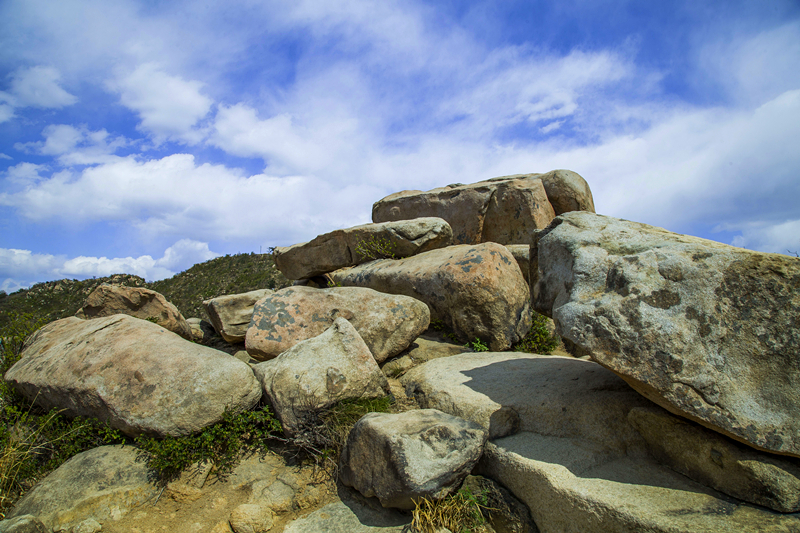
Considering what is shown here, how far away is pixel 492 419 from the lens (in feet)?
12.9

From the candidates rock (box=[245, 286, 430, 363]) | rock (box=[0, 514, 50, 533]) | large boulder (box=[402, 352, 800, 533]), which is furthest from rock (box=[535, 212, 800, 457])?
rock (box=[0, 514, 50, 533])

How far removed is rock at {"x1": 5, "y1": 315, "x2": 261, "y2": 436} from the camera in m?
4.11

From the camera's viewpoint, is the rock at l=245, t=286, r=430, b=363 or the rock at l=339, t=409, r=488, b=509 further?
the rock at l=245, t=286, r=430, b=363

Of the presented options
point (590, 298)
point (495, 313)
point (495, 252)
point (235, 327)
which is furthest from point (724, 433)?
point (235, 327)

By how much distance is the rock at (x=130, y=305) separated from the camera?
692 centimetres

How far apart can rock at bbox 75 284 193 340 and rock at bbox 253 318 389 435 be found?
10.2 ft

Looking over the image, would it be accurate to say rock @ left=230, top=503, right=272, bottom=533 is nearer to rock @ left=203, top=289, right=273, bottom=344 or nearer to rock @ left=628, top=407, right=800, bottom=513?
rock @ left=628, top=407, right=800, bottom=513

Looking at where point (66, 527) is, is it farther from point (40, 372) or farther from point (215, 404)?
point (40, 372)

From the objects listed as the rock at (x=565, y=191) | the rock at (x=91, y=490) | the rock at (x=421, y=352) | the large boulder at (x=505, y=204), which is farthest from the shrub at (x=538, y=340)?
the rock at (x=91, y=490)

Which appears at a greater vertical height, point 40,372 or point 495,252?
point 495,252

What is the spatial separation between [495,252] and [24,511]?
19.6ft

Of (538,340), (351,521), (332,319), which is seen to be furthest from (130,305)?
(538,340)

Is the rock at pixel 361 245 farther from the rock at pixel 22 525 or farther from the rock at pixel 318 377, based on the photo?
the rock at pixel 22 525

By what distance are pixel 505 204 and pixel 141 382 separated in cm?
786
